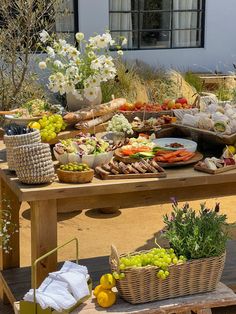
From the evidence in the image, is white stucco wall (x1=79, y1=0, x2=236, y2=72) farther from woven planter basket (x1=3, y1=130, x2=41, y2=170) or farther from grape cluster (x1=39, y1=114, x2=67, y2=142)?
woven planter basket (x1=3, y1=130, x2=41, y2=170)

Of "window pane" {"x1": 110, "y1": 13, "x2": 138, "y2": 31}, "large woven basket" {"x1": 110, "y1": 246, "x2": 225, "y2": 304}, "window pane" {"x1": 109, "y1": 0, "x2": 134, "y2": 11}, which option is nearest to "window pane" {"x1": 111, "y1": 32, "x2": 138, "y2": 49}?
"window pane" {"x1": 110, "y1": 13, "x2": 138, "y2": 31}

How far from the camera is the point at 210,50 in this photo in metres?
13.1

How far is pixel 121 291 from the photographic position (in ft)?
11.5

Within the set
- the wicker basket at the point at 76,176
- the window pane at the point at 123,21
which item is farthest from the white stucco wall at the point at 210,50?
the wicker basket at the point at 76,176

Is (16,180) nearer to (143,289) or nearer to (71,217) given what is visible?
(143,289)

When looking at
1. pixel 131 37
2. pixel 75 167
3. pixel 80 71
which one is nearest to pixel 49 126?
pixel 80 71

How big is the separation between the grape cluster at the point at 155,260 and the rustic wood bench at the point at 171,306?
0.50 feet

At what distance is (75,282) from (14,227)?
124 cm

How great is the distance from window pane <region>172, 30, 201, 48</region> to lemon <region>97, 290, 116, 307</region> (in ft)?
33.6

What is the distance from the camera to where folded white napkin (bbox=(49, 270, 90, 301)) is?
3373 millimetres

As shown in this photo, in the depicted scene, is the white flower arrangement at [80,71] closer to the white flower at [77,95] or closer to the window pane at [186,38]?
the white flower at [77,95]

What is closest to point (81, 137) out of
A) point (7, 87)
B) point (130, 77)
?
point (7, 87)

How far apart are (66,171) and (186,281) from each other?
0.86m

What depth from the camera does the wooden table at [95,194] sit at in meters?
3.62
